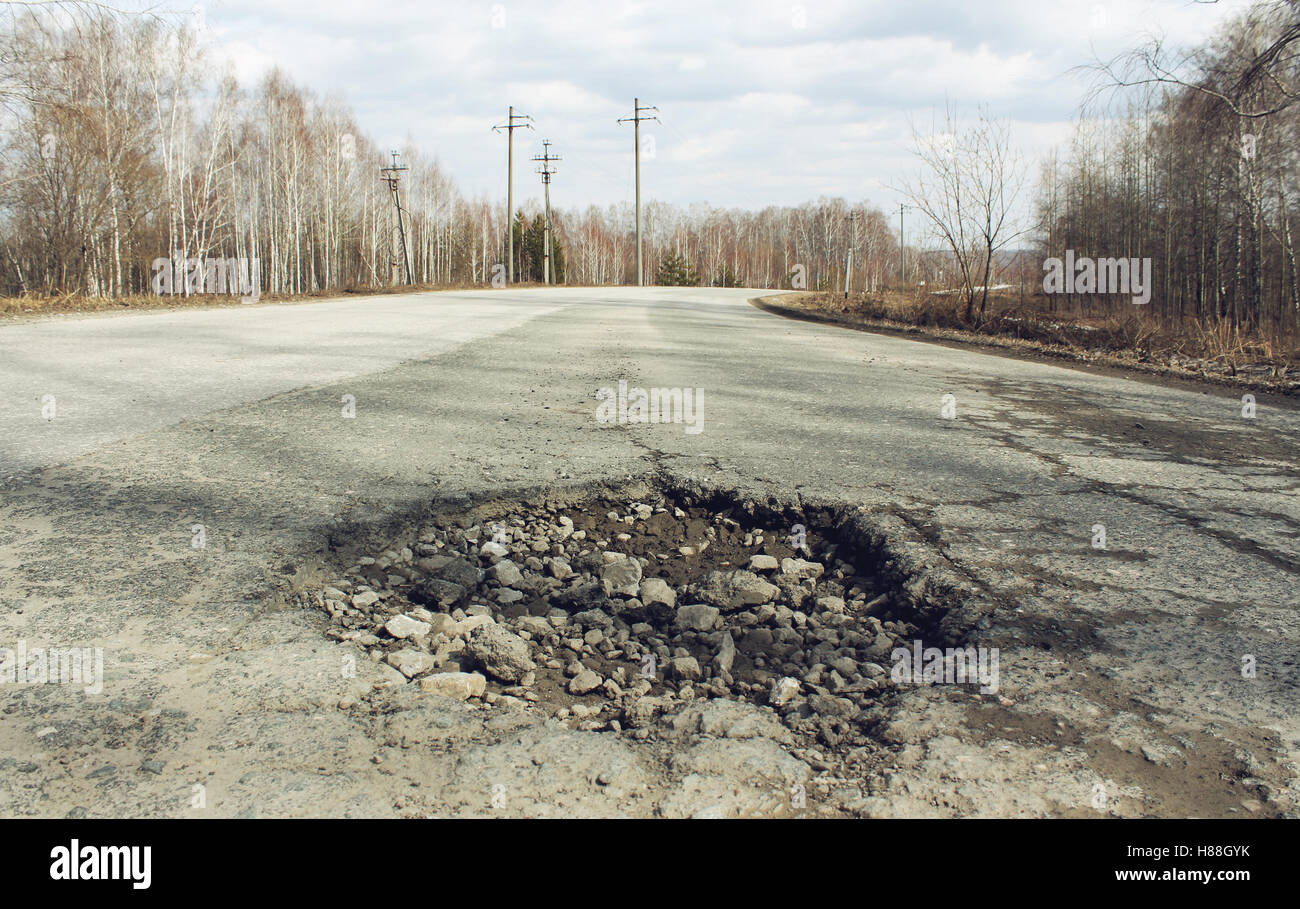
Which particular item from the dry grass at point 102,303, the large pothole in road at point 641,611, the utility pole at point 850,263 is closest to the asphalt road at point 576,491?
the large pothole in road at point 641,611

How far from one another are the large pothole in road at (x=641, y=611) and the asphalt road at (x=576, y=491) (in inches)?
7.3

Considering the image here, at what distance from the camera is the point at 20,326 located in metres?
10.4

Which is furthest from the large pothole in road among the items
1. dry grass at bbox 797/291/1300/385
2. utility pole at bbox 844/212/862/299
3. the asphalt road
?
utility pole at bbox 844/212/862/299

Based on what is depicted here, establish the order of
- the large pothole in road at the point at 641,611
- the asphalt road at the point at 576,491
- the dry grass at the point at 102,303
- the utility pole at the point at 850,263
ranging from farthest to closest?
the utility pole at the point at 850,263 → the dry grass at the point at 102,303 → the large pothole in road at the point at 641,611 → the asphalt road at the point at 576,491

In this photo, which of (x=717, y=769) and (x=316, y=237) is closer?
(x=717, y=769)

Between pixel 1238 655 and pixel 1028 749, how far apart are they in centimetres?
100

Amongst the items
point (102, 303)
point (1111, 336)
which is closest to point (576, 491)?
point (1111, 336)

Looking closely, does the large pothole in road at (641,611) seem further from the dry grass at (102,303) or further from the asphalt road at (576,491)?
the dry grass at (102,303)

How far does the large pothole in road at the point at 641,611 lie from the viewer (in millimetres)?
2383

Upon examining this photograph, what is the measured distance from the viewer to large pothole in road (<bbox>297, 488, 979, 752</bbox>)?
2383 millimetres

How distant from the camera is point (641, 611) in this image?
9.84 feet
